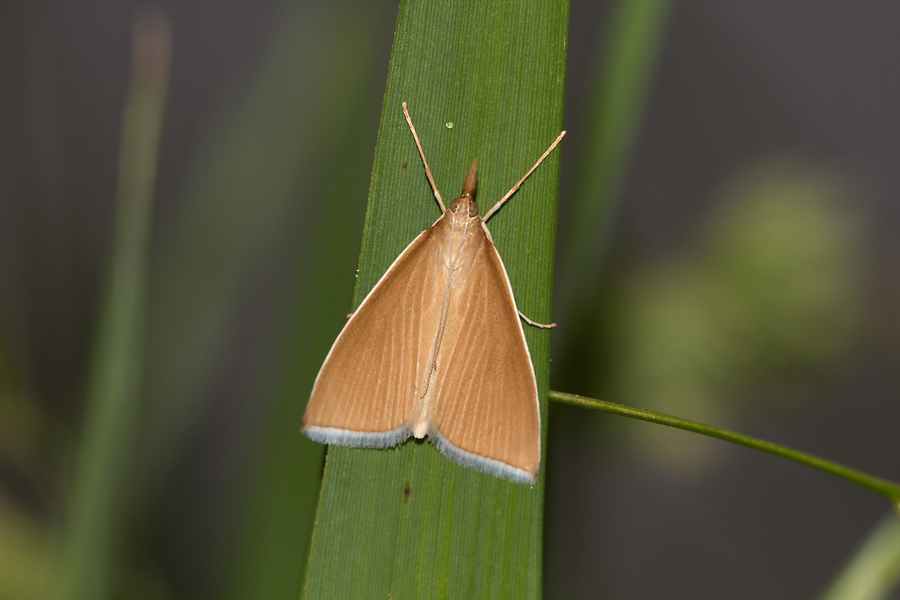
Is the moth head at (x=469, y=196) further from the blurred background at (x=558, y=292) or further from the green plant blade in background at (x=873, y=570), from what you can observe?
the green plant blade in background at (x=873, y=570)

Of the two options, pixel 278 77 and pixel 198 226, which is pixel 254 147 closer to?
pixel 278 77

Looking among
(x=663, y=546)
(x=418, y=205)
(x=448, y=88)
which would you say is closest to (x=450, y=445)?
(x=418, y=205)

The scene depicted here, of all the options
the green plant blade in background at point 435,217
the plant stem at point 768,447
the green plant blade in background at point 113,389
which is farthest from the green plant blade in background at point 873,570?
the green plant blade in background at point 113,389

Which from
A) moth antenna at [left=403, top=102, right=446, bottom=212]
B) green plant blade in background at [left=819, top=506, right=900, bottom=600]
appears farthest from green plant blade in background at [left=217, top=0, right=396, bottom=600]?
green plant blade in background at [left=819, top=506, right=900, bottom=600]

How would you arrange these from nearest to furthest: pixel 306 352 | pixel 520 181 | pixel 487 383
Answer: pixel 520 181 < pixel 487 383 < pixel 306 352

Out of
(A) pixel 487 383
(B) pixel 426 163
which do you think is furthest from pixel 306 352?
(B) pixel 426 163

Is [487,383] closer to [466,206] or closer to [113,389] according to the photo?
[466,206]

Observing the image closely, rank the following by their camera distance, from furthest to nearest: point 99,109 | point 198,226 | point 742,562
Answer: point 99,109, point 742,562, point 198,226
